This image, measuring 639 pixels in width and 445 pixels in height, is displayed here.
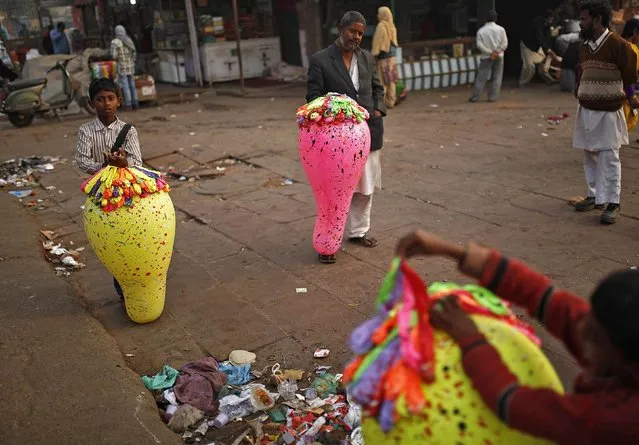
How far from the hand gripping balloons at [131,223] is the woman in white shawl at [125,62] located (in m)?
9.45

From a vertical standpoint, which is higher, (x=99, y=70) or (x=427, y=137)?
(x=99, y=70)

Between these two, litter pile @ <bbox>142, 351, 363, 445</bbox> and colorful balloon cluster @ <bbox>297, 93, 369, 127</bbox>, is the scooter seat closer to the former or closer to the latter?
colorful balloon cluster @ <bbox>297, 93, 369, 127</bbox>

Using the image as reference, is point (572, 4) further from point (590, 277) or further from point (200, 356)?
point (200, 356)

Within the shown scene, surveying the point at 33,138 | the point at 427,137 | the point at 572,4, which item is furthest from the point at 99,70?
the point at 572,4

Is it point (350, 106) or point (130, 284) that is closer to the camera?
point (130, 284)

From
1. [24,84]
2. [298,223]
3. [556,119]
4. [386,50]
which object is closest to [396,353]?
[298,223]

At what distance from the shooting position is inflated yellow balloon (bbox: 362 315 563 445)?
1.66 metres

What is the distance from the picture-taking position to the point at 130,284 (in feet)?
13.0

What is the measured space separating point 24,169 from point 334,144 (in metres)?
6.02

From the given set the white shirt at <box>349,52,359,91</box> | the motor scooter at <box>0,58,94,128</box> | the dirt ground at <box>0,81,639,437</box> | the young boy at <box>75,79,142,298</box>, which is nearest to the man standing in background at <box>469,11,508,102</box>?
the dirt ground at <box>0,81,639,437</box>

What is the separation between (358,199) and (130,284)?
2037mm

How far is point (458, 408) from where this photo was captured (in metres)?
1.66

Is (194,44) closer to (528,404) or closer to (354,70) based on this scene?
(354,70)

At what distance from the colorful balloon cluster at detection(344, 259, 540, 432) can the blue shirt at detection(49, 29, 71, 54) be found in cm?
1755
